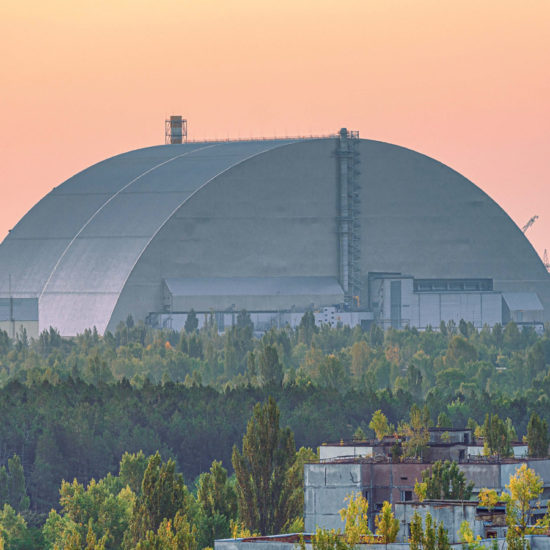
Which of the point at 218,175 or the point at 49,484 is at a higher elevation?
the point at 218,175

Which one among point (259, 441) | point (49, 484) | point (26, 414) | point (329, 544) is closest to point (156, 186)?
point (26, 414)

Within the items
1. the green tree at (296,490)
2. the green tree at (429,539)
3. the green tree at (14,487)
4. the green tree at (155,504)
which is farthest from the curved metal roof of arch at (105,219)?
the green tree at (429,539)

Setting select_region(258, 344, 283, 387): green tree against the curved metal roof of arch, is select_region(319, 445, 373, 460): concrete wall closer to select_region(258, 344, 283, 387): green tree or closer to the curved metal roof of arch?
select_region(258, 344, 283, 387): green tree

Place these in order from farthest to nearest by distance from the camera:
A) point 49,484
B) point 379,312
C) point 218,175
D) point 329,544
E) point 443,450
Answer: point 379,312
point 218,175
point 49,484
point 443,450
point 329,544

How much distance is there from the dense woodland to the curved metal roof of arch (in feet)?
11.7

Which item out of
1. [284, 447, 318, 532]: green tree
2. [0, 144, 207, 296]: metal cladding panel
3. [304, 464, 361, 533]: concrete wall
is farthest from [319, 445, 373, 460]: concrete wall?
[0, 144, 207, 296]: metal cladding panel

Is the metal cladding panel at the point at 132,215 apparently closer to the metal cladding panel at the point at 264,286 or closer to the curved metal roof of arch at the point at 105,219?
the curved metal roof of arch at the point at 105,219

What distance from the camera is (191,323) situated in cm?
11275

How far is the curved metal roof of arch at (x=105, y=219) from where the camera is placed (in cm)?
11144

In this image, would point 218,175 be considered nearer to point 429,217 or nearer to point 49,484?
point 429,217

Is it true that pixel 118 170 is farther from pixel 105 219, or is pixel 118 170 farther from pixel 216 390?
pixel 216 390

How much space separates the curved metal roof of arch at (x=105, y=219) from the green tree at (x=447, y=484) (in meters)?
69.4

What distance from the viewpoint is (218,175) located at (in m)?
112

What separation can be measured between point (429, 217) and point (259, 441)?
6857 cm
